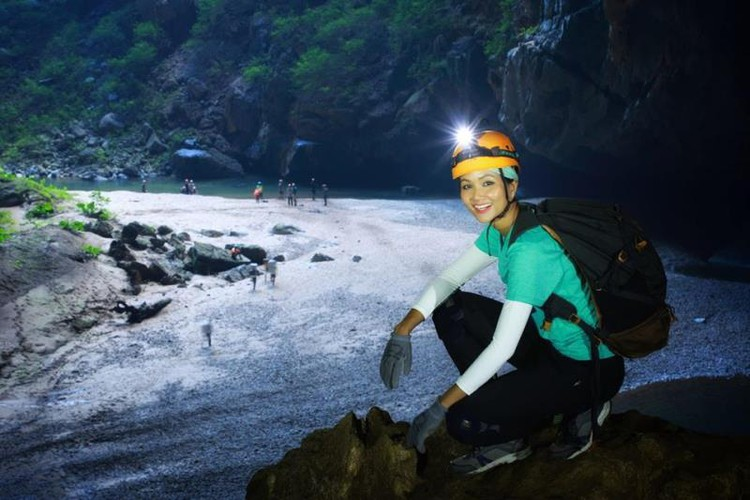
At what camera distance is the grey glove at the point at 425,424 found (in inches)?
96.4

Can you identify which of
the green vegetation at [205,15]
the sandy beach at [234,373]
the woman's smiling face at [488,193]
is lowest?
the sandy beach at [234,373]

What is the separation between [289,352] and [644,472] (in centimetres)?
773

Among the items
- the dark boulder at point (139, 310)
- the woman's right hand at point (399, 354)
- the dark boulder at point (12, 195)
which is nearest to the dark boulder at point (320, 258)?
A: the dark boulder at point (139, 310)

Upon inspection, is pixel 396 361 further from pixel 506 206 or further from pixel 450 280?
pixel 506 206

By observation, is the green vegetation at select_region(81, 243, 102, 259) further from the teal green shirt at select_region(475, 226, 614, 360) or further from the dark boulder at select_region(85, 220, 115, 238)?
the teal green shirt at select_region(475, 226, 614, 360)

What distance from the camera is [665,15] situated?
13156 mm

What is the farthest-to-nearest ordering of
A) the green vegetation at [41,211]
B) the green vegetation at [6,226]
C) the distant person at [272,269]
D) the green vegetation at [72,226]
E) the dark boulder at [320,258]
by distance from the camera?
the green vegetation at [41,211], the dark boulder at [320,258], the green vegetation at [72,226], the distant person at [272,269], the green vegetation at [6,226]

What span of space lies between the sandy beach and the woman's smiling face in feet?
14.3

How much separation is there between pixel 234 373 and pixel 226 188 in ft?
109

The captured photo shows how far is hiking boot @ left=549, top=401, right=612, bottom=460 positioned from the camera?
8.76 ft

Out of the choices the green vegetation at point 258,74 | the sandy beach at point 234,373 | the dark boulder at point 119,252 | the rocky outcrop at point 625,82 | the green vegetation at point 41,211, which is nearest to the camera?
the sandy beach at point 234,373

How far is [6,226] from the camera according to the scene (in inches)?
547

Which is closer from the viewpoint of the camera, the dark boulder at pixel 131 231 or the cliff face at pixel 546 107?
the cliff face at pixel 546 107

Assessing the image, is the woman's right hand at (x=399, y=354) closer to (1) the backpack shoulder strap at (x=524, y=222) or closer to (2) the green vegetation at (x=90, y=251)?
(1) the backpack shoulder strap at (x=524, y=222)
